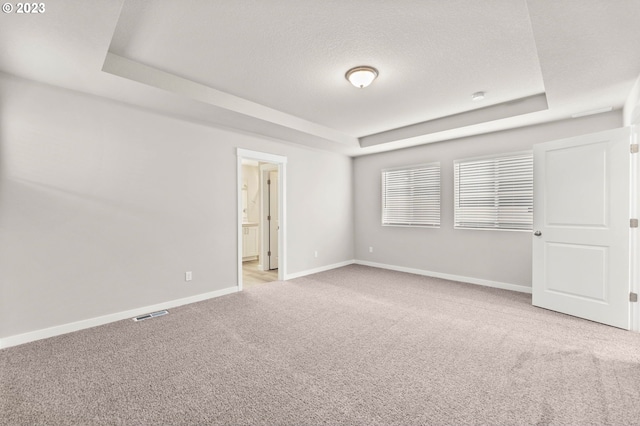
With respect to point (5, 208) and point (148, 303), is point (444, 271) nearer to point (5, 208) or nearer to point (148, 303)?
point (148, 303)

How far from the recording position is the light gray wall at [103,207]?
2717 millimetres

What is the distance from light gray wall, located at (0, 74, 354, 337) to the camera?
272 centimetres

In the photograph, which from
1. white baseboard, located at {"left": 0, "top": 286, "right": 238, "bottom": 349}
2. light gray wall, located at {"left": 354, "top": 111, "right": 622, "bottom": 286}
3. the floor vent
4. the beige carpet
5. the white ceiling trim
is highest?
the white ceiling trim

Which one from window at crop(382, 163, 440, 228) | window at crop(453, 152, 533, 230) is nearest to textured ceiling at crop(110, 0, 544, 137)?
window at crop(453, 152, 533, 230)

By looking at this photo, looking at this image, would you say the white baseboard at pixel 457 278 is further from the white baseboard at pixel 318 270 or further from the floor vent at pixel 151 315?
the floor vent at pixel 151 315

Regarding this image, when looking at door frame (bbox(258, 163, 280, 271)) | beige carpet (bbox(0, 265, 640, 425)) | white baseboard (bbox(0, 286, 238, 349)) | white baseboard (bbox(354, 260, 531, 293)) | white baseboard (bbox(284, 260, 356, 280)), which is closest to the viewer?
beige carpet (bbox(0, 265, 640, 425))

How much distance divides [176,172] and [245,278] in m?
2.51

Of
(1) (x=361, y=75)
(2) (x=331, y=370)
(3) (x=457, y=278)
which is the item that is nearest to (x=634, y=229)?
(3) (x=457, y=278)

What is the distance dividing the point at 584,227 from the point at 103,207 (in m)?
5.47

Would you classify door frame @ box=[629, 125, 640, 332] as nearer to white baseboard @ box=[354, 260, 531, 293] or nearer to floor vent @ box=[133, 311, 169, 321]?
white baseboard @ box=[354, 260, 531, 293]

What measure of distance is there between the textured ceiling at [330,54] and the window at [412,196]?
4.91ft

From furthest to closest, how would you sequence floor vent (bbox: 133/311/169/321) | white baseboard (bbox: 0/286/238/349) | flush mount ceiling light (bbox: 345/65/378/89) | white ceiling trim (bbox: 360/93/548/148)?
white ceiling trim (bbox: 360/93/548/148)
floor vent (bbox: 133/311/169/321)
flush mount ceiling light (bbox: 345/65/378/89)
white baseboard (bbox: 0/286/238/349)

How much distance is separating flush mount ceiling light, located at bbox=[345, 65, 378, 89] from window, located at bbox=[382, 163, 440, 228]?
2932 millimetres

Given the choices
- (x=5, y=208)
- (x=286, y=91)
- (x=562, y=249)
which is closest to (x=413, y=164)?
(x=562, y=249)
